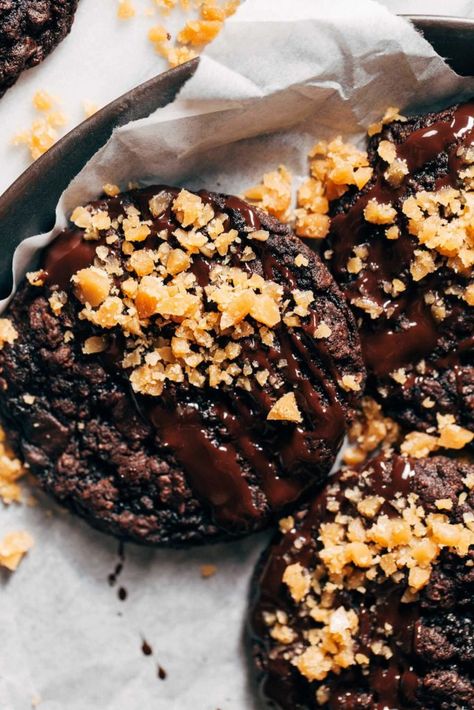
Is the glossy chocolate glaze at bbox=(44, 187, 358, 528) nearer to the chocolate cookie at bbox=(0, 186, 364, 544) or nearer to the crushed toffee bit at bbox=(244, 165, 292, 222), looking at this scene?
the chocolate cookie at bbox=(0, 186, 364, 544)

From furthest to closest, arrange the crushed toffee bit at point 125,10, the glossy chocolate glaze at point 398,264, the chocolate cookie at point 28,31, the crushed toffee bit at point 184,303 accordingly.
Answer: the crushed toffee bit at point 125,10, the chocolate cookie at point 28,31, the glossy chocolate glaze at point 398,264, the crushed toffee bit at point 184,303

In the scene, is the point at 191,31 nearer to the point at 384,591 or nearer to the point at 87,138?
the point at 87,138

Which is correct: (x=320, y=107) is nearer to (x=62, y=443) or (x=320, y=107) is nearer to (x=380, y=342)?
(x=380, y=342)

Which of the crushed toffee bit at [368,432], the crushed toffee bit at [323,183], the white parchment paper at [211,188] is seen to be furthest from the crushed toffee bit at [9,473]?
the crushed toffee bit at [323,183]

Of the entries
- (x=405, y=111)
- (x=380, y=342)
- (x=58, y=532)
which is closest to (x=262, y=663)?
(x=58, y=532)

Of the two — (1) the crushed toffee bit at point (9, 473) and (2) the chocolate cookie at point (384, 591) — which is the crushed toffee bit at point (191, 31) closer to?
(1) the crushed toffee bit at point (9, 473)

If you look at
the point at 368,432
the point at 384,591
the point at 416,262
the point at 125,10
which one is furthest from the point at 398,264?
the point at 125,10

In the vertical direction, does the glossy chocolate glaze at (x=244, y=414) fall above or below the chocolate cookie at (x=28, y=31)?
below
